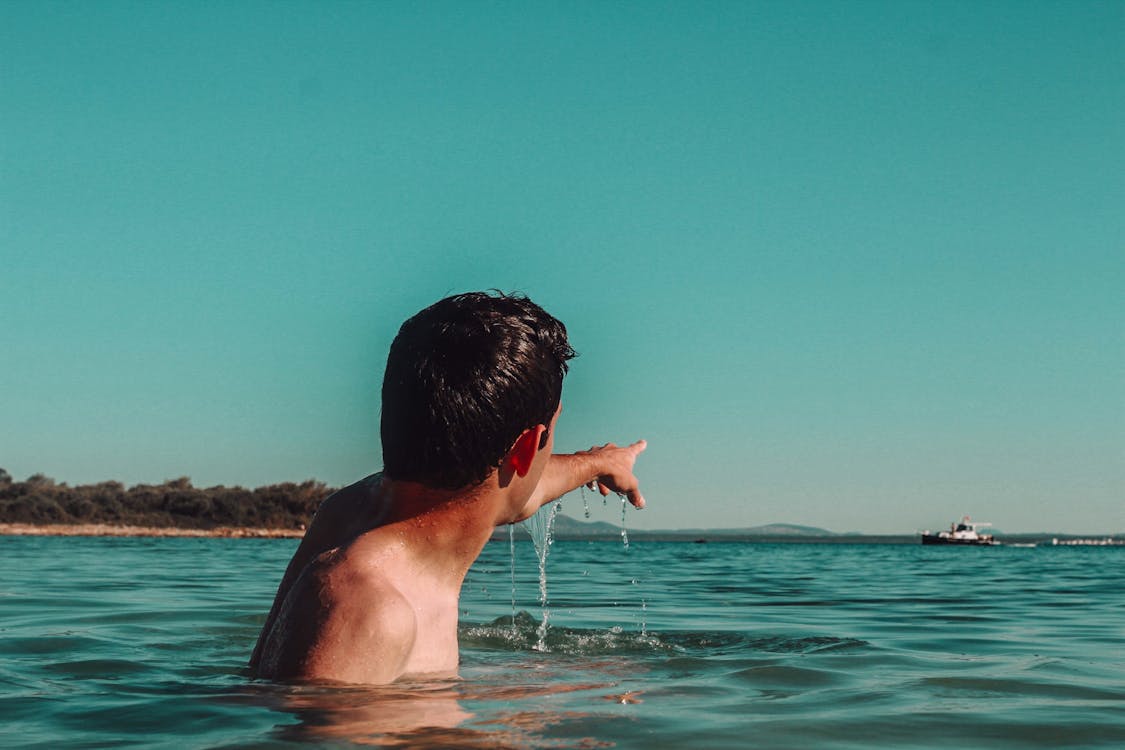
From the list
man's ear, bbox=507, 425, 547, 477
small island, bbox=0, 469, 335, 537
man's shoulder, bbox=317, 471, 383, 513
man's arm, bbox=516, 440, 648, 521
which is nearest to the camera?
man's ear, bbox=507, 425, 547, 477

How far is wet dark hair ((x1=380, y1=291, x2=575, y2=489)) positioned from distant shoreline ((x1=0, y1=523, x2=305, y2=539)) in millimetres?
78973

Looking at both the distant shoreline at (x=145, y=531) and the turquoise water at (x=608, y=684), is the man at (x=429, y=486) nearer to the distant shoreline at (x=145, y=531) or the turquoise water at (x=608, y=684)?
the turquoise water at (x=608, y=684)

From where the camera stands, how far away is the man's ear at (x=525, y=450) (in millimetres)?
3424

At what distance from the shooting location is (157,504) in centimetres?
10162

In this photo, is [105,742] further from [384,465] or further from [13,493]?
[13,493]

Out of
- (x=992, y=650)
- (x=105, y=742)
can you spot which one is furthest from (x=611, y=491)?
(x=992, y=650)

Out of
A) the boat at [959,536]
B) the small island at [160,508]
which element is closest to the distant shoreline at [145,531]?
the small island at [160,508]

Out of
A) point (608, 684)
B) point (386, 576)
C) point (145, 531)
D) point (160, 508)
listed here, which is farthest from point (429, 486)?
point (160, 508)

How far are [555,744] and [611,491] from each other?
2.02m

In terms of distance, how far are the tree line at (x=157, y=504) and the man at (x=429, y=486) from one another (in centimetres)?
9580

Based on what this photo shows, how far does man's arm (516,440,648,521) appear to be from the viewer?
441cm

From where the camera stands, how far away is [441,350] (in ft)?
10.6

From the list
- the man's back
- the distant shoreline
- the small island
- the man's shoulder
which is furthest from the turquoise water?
the small island

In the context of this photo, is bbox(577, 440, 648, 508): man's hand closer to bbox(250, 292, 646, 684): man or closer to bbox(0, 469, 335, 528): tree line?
bbox(250, 292, 646, 684): man
